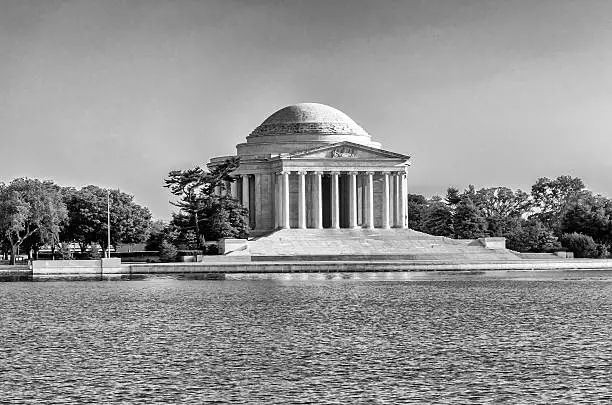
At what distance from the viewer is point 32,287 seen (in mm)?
80000

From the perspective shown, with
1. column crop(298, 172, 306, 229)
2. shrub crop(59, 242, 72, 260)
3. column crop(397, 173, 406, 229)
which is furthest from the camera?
column crop(397, 173, 406, 229)

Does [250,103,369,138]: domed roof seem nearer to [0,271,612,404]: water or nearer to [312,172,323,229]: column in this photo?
[312,172,323,229]: column

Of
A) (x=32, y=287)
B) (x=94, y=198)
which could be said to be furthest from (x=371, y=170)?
(x=32, y=287)

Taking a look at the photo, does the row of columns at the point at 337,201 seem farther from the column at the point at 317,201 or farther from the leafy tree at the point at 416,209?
the leafy tree at the point at 416,209

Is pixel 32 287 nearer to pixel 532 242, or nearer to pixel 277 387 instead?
pixel 277 387

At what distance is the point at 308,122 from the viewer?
136 m

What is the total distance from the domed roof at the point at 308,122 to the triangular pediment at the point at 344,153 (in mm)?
5609

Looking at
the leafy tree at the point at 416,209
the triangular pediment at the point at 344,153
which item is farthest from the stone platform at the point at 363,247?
the leafy tree at the point at 416,209

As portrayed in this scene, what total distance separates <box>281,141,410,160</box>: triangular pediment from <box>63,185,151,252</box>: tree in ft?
65.8

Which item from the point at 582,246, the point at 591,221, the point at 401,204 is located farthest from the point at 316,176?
the point at 591,221

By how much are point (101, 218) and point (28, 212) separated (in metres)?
20.7

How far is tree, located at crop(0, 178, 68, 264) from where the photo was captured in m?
107

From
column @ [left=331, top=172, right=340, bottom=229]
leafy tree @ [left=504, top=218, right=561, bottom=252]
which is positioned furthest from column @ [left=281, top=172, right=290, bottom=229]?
leafy tree @ [left=504, top=218, right=561, bottom=252]

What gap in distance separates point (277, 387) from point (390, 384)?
11.0 ft
